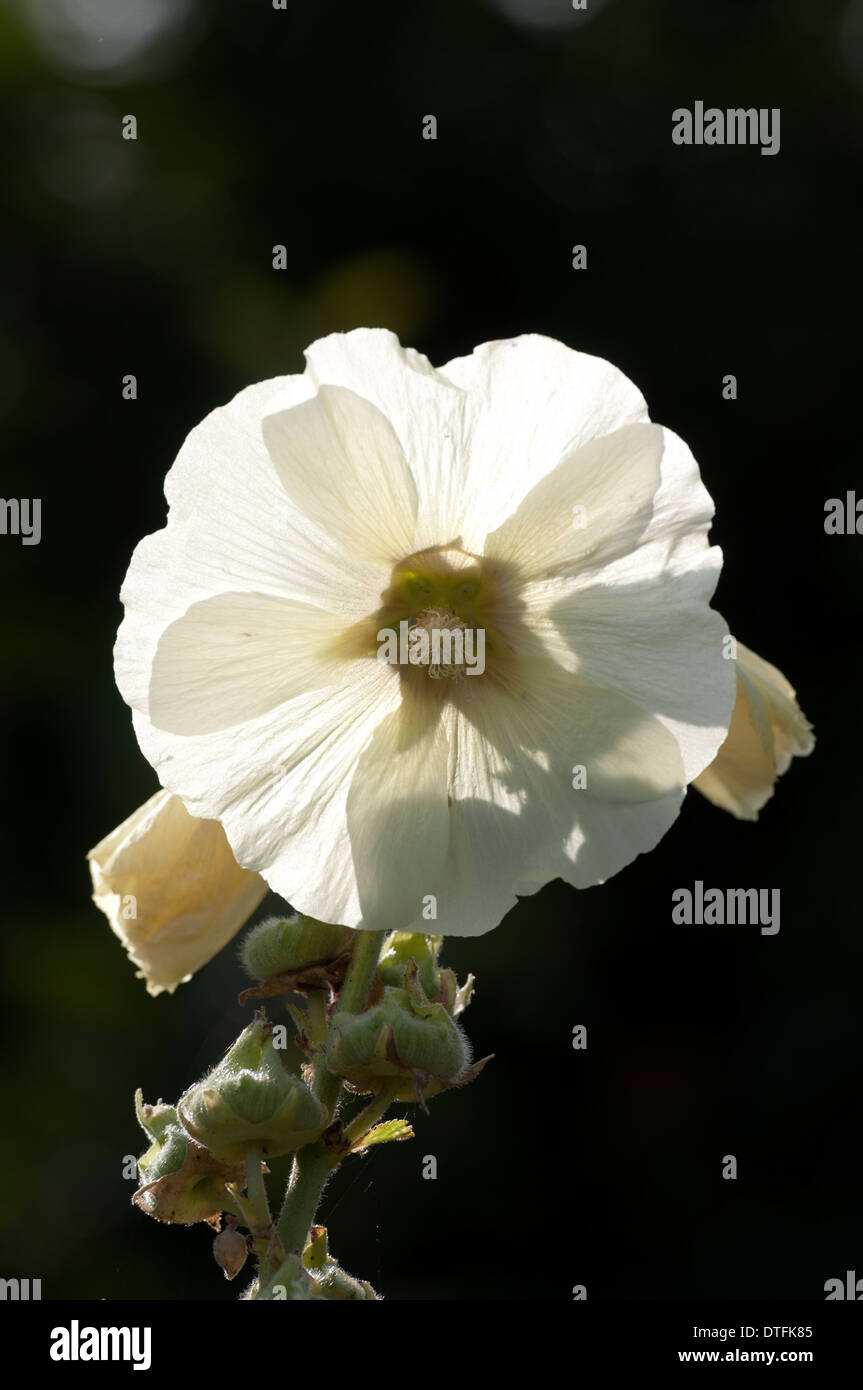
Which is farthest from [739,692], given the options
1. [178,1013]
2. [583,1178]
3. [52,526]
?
[52,526]

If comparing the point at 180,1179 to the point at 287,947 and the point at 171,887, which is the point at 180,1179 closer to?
the point at 287,947

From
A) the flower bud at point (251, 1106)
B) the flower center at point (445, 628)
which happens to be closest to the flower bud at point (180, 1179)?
the flower bud at point (251, 1106)

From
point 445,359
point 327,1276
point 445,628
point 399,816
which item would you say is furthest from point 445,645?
point 445,359

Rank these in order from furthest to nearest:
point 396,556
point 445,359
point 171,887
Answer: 1. point 445,359
2. point 171,887
3. point 396,556

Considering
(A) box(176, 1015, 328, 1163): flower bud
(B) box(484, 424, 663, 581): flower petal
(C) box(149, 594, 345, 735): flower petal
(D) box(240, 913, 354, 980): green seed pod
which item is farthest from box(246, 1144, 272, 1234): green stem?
(B) box(484, 424, 663, 581): flower petal

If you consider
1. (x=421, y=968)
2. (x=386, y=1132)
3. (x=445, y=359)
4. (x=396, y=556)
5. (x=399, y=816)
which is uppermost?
(x=445, y=359)

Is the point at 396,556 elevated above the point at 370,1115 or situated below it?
above
